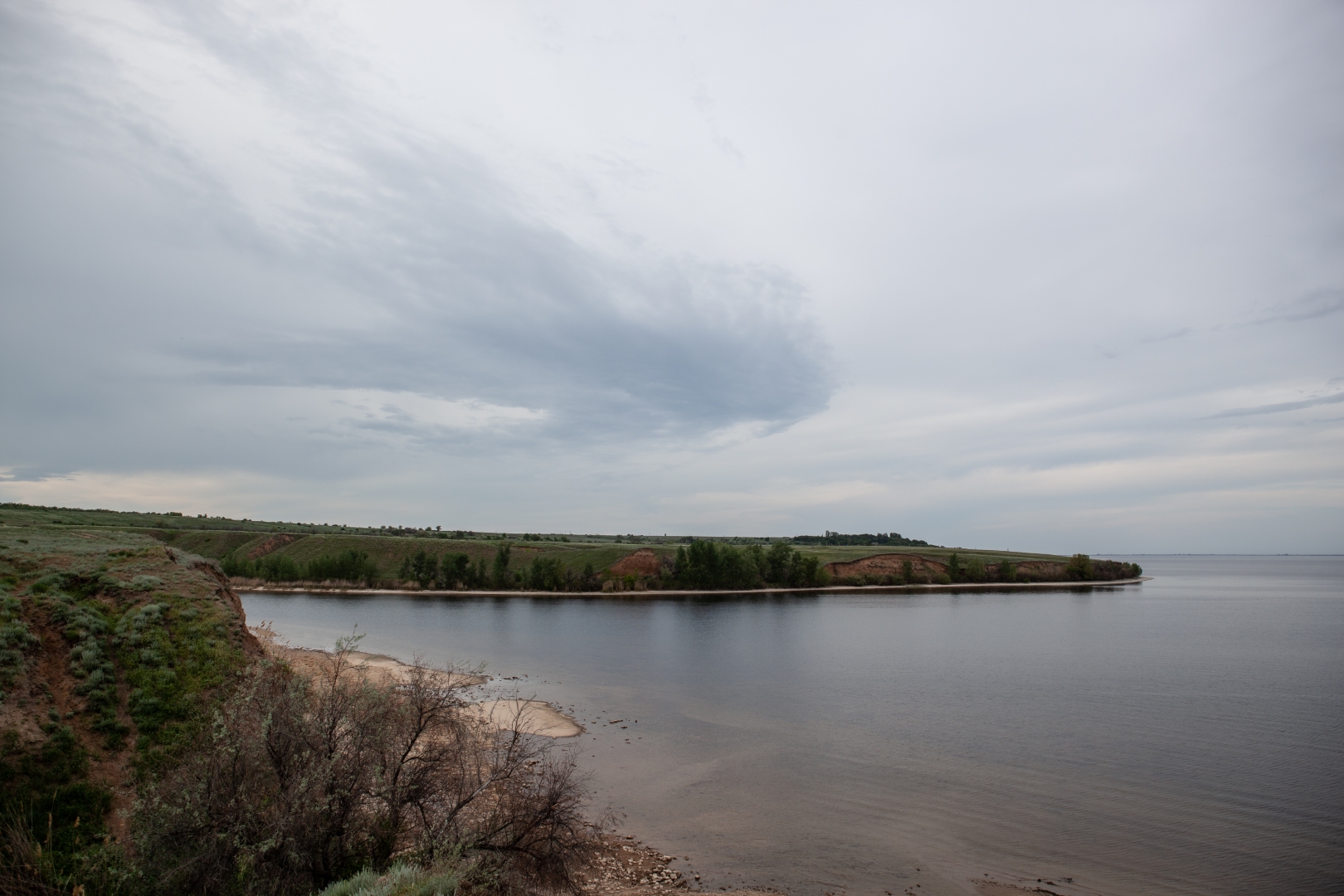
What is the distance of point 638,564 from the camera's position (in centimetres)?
10362

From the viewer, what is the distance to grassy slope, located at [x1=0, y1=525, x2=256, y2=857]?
11562 mm

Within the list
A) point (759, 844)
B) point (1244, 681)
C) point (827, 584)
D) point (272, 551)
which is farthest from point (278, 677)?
point (272, 551)

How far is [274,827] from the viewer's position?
9.05 meters

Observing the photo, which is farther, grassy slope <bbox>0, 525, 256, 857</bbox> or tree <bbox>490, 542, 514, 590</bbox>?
tree <bbox>490, 542, 514, 590</bbox>

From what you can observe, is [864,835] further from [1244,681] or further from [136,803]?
[1244,681]

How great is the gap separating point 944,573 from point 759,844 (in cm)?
11177

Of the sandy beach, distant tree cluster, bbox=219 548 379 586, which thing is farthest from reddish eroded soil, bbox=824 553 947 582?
the sandy beach

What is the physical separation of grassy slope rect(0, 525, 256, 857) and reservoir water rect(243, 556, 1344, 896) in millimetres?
10580

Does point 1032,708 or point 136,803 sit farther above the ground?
point 136,803

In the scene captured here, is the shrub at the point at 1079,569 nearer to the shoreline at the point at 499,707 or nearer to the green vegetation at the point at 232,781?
the shoreline at the point at 499,707

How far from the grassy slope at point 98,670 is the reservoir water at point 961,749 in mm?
10580

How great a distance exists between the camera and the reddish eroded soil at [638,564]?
102688 mm

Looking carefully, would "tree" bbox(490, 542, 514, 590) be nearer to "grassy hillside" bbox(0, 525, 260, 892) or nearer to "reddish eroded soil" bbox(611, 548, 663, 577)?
"reddish eroded soil" bbox(611, 548, 663, 577)

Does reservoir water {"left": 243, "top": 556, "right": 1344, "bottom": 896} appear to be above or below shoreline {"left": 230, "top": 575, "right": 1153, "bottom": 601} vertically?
above
